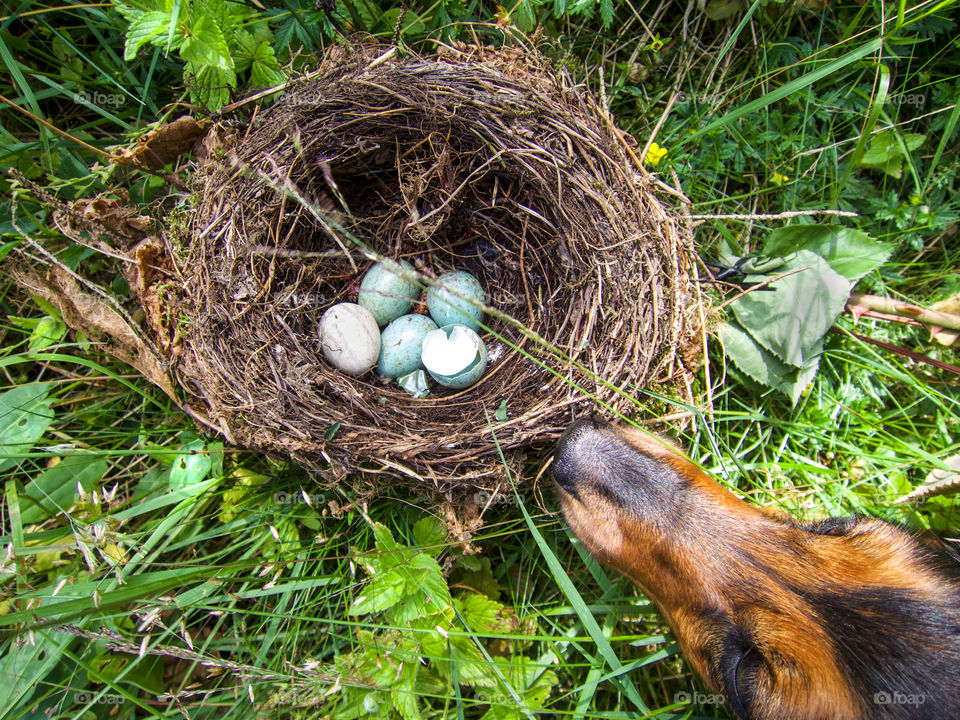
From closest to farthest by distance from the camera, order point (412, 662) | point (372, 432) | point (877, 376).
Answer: point (412, 662)
point (372, 432)
point (877, 376)

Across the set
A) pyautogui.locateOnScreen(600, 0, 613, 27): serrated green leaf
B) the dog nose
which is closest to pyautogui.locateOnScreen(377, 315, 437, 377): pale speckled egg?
the dog nose

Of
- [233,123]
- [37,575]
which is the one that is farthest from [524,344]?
[37,575]

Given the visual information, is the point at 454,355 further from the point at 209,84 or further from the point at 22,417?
the point at 22,417

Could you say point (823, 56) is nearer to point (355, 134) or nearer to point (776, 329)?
point (776, 329)

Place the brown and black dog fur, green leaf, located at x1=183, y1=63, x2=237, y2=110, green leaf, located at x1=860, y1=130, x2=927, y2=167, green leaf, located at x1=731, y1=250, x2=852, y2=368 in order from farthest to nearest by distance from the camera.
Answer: green leaf, located at x1=860, y1=130, x2=927, y2=167
green leaf, located at x1=731, y1=250, x2=852, y2=368
green leaf, located at x1=183, y1=63, x2=237, y2=110
the brown and black dog fur

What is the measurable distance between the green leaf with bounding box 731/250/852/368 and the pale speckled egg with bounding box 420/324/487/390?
1.45m

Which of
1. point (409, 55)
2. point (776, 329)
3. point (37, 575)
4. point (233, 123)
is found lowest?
point (37, 575)

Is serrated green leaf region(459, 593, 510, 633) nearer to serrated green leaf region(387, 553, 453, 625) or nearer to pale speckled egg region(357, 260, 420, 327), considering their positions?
serrated green leaf region(387, 553, 453, 625)

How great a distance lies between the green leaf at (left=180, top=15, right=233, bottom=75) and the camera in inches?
88.8

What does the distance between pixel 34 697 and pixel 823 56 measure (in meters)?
5.10

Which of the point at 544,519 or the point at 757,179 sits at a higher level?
the point at 757,179

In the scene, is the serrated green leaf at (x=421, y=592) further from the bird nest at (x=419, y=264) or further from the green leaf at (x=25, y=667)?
the green leaf at (x=25, y=667)

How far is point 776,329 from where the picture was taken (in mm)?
2783

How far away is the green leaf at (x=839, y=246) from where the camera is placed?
2814 mm
